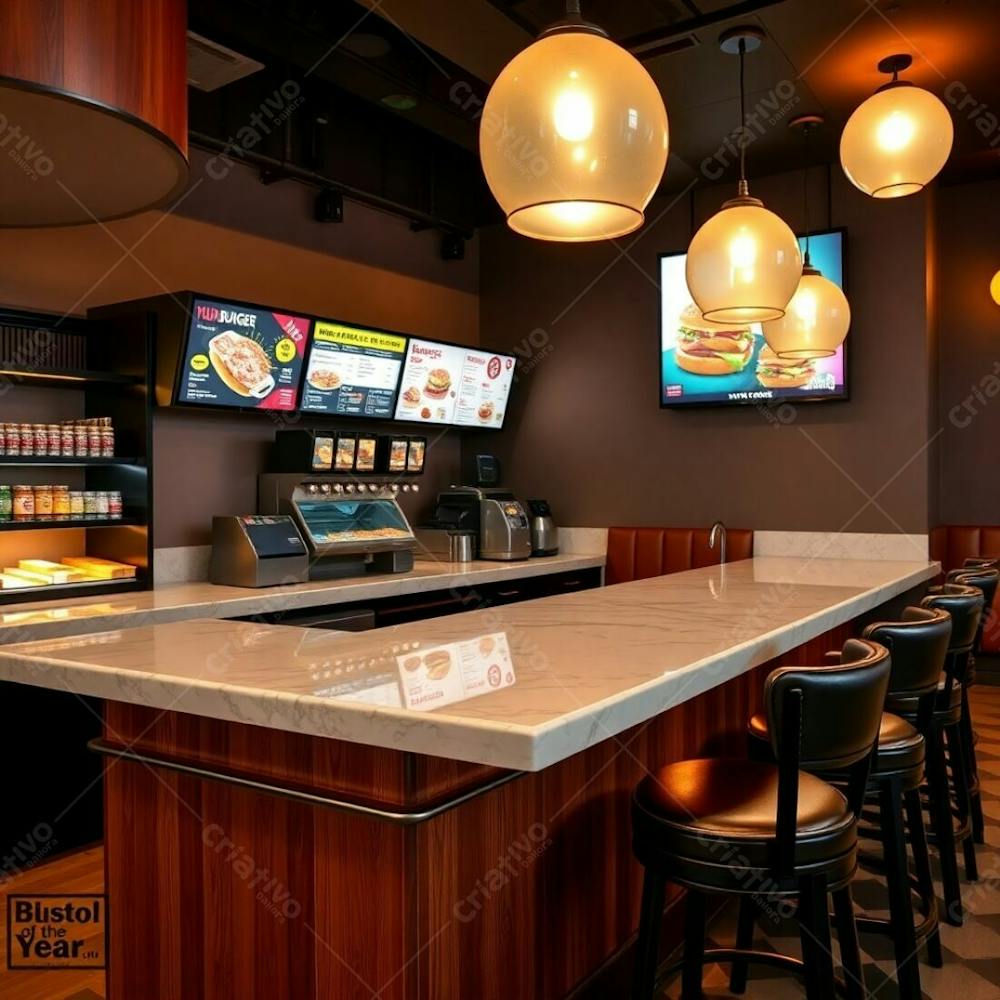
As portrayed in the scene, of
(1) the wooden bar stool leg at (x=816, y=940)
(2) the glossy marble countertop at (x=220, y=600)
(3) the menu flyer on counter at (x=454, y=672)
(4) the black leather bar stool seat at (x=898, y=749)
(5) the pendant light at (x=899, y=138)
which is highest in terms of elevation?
(5) the pendant light at (x=899, y=138)

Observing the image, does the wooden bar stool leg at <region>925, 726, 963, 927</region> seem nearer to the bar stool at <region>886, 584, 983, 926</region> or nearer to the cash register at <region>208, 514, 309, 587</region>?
the bar stool at <region>886, 584, 983, 926</region>

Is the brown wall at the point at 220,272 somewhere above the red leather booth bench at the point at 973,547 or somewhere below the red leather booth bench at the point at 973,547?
above

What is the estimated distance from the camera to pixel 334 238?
5.26 m

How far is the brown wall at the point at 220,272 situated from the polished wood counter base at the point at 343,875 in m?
2.55

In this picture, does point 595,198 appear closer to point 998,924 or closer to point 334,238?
point 998,924

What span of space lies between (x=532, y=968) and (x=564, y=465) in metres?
4.33

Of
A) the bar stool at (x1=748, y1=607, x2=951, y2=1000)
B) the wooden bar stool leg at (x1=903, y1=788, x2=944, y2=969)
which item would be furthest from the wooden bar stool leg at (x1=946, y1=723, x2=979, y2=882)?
the bar stool at (x1=748, y1=607, x2=951, y2=1000)

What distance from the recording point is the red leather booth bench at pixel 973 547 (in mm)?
5543

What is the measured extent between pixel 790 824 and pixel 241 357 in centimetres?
337

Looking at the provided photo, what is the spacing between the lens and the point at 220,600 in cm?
366

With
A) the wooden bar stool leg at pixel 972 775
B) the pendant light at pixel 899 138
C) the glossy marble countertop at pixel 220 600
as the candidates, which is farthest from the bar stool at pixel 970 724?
the glossy marble countertop at pixel 220 600

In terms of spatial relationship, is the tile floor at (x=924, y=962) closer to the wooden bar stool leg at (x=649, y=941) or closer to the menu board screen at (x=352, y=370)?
the wooden bar stool leg at (x=649, y=941)

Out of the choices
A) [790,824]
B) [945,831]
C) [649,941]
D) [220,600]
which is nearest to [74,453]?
[220,600]

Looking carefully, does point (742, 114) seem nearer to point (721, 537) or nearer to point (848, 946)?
point (721, 537)
